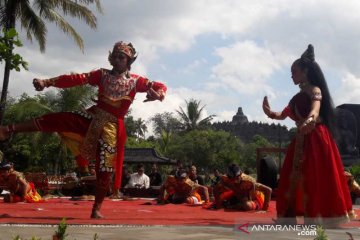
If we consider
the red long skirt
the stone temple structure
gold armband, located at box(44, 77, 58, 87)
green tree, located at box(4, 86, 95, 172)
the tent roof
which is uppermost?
the stone temple structure

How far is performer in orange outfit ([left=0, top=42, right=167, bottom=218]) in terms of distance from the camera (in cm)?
577

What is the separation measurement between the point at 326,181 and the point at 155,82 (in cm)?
218

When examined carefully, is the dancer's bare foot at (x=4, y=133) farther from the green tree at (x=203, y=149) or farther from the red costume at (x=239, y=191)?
the green tree at (x=203, y=149)

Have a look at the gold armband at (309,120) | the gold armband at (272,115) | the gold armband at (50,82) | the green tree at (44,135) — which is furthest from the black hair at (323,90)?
the green tree at (44,135)

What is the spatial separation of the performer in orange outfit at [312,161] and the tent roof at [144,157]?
54.8ft

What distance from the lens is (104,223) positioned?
4.87 meters

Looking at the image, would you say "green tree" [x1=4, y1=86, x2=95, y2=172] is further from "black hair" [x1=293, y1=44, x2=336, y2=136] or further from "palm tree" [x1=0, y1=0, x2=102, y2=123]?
"black hair" [x1=293, y1=44, x2=336, y2=136]

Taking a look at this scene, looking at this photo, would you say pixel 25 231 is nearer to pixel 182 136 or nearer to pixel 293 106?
pixel 293 106

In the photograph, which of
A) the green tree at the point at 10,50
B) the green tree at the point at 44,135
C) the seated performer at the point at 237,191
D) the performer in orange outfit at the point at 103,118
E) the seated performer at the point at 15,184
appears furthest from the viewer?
the green tree at the point at 44,135

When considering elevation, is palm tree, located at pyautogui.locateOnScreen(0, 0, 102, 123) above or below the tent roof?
above

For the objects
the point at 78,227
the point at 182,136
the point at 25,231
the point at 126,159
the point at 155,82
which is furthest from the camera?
the point at 182,136

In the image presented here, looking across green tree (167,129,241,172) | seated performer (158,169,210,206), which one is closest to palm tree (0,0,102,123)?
seated performer (158,169,210,206)

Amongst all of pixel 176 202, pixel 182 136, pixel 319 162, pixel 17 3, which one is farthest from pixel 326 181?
pixel 182 136

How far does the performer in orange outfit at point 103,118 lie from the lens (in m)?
5.77
